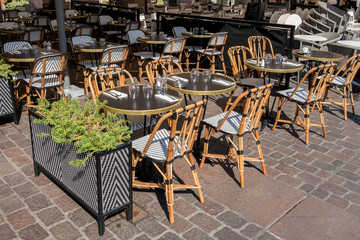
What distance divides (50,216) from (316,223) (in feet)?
7.01

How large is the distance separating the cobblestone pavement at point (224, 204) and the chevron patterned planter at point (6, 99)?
0.45 meters

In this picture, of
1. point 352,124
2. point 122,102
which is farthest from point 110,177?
point 352,124

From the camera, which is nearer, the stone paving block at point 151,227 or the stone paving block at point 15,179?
the stone paving block at point 151,227

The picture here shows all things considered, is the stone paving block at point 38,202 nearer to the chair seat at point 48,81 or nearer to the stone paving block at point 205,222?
the stone paving block at point 205,222

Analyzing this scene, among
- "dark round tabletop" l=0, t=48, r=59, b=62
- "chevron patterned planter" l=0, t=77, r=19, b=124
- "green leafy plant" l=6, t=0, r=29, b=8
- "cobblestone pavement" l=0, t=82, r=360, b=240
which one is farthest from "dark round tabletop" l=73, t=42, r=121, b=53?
"green leafy plant" l=6, t=0, r=29, b=8

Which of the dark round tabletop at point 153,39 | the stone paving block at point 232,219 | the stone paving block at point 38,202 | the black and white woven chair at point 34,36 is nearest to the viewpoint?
the stone paving block at point 232,219

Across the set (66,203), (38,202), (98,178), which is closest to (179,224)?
(98,178)

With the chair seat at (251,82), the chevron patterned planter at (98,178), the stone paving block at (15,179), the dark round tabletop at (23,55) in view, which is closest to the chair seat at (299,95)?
the chair seat at (251,82)

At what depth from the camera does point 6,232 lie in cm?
254

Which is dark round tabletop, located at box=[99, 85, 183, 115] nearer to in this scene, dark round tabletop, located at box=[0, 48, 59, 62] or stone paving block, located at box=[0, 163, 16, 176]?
stone paving block, located at box=[0, 163, 16, 176]

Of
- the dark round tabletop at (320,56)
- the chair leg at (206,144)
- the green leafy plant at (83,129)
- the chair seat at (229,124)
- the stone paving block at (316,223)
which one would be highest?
the dark round tabletop at (320,56)

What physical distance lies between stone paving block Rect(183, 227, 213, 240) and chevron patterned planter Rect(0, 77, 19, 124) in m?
2.95

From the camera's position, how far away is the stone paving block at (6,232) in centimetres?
249

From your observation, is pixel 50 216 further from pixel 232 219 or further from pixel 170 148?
pixel 232 219
